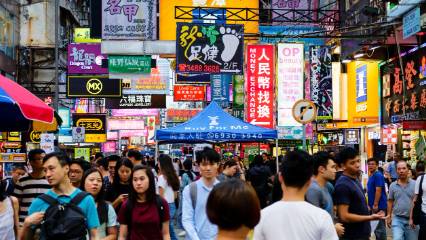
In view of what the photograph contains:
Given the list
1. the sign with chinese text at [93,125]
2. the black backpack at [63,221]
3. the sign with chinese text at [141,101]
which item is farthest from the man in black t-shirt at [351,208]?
the sign with chinese text at [93,125]

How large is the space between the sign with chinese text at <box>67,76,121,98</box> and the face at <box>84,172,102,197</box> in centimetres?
2032

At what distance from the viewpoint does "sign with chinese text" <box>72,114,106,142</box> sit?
36906mm

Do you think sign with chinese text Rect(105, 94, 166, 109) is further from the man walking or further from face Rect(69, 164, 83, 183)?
face Rect(69, 164, 83, 183)

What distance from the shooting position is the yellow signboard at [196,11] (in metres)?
23.5

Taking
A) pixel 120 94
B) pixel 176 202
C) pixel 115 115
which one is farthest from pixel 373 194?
pixel 115 115

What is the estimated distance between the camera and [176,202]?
40.9ft

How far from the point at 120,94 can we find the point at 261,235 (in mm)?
23461

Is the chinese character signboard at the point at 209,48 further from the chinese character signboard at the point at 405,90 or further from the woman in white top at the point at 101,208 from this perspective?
the woman in white top at the point at 101,208

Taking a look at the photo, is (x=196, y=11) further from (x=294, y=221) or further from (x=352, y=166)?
(x=294, y=221)

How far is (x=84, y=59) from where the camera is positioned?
2719 centimetres

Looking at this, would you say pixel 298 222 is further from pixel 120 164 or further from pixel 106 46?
pixel 106 46

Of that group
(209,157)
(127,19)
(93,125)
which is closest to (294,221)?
(209,157)

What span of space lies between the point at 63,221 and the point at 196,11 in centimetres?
1894

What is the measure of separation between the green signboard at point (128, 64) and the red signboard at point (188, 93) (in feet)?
44.3
